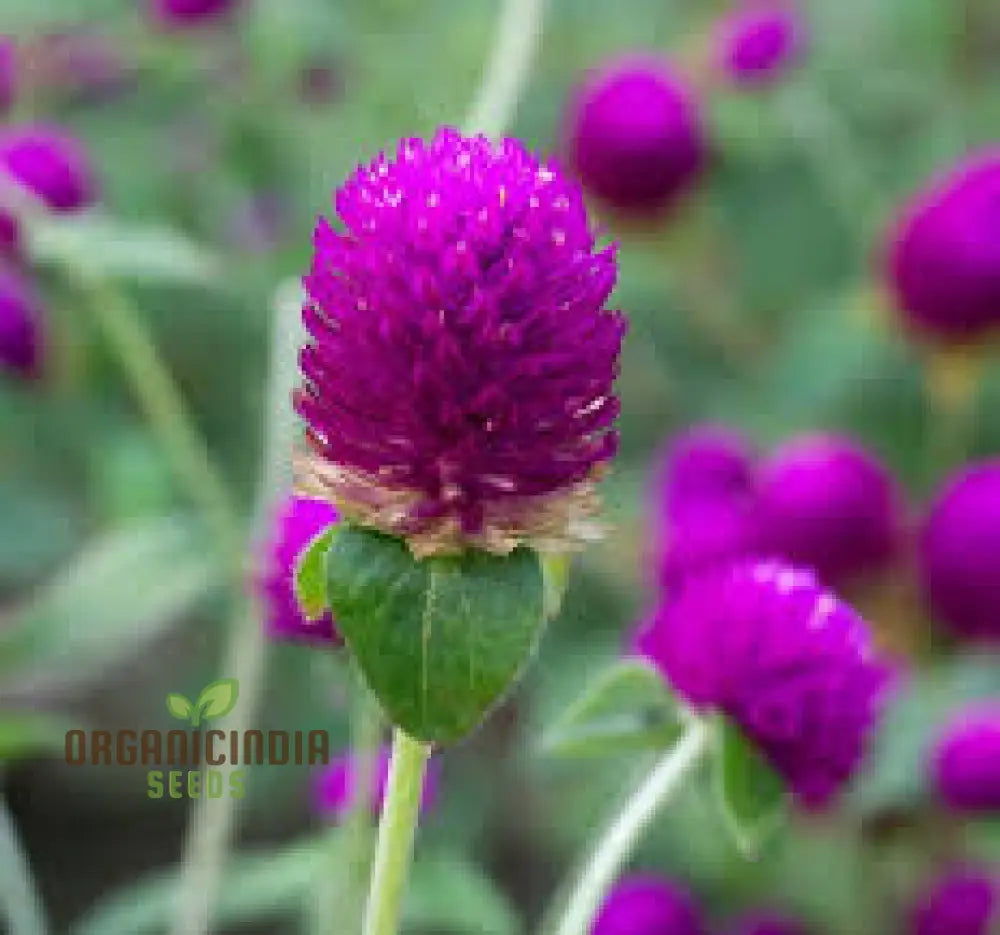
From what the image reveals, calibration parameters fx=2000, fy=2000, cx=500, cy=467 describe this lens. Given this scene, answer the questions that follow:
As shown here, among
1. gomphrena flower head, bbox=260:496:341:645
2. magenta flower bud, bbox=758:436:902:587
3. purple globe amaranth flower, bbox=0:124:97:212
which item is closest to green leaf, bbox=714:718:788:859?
gomphrena flower head, bbox=260:496:341:645

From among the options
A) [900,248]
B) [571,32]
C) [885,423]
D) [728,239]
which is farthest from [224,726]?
[571,32]

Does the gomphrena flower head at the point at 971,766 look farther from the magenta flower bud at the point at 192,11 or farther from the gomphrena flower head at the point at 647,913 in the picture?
the magenta flower bud at the point at 192,11

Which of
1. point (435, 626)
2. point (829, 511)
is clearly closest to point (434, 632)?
point (435, 626)

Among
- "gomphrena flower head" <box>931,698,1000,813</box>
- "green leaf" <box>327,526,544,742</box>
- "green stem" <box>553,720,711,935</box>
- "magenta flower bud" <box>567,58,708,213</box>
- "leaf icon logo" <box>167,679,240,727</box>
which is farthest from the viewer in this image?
"magenta flower bud" <box>567,58,708,213</box>

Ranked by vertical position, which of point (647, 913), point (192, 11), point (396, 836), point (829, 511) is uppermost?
point (192, 11)

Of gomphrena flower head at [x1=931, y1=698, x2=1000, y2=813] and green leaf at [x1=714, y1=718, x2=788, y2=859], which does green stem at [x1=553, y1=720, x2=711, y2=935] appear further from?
gomphrena flower head at [x1=931, y1=698, x2=1000, y2=813]

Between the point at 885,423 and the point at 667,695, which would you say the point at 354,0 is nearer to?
the point at 885,423

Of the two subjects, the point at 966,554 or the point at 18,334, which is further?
the point at 18,334

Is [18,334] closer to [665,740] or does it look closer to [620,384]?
[620,384]
